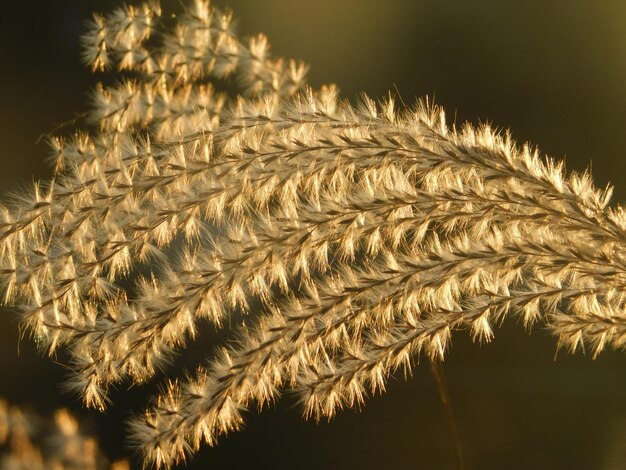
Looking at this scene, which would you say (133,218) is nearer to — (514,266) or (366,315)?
(366,315)

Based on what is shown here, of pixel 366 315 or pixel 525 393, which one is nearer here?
pixel 366 315

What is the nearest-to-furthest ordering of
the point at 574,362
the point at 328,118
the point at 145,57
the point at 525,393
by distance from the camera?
the point at 328,118 < the point at 145,57 < the point at 525,393 < the point at 574,362

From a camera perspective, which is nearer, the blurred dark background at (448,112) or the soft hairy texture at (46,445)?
the soft hairy texture at (46,445)

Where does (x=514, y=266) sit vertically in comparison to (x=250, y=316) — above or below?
below

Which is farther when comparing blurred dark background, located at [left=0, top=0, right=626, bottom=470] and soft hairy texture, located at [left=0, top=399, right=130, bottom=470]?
blurred dark background, located at [left=0, top=0, right=626, bottom=470]

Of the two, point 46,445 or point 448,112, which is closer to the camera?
point 46,445

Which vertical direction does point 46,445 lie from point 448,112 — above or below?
below

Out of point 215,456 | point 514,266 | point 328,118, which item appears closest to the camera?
point 514,266

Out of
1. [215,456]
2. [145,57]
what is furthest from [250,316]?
[145,57]
